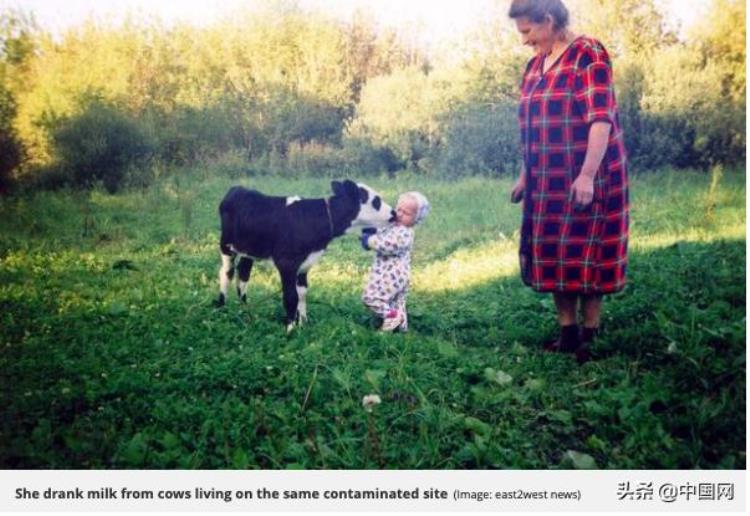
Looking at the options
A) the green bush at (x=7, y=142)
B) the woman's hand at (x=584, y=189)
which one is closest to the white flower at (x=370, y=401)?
the woman's hand at (x=584, y=189)

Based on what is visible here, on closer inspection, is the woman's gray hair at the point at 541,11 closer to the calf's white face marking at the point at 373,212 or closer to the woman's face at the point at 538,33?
the woman's face at the point at 538,33

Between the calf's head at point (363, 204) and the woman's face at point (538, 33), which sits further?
the calf's head at point (363, 204)

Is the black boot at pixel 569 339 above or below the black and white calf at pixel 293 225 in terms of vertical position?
below

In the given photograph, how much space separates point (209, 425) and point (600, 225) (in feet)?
8.02

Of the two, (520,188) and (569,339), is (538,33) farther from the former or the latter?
(569,339)

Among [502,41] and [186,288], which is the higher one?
[502,41]

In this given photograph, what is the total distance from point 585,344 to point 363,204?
1720 millimetres

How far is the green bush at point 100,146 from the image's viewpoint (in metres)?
4.41

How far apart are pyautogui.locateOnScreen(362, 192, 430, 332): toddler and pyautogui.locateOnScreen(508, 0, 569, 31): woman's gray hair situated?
1.31 m

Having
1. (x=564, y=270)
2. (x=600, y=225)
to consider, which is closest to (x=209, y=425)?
(x=564, y=270)

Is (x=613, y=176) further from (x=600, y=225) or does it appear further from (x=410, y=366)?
(x=410, y=366)

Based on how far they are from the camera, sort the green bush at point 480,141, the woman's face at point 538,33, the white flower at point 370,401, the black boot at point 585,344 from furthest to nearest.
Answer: the green bush at point 480,141, the black boot at point 585,344, the woman's face at point 538,33, the white flower at point 370,401

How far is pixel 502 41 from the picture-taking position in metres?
4.43

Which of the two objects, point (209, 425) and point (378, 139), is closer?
point (209, 425)
